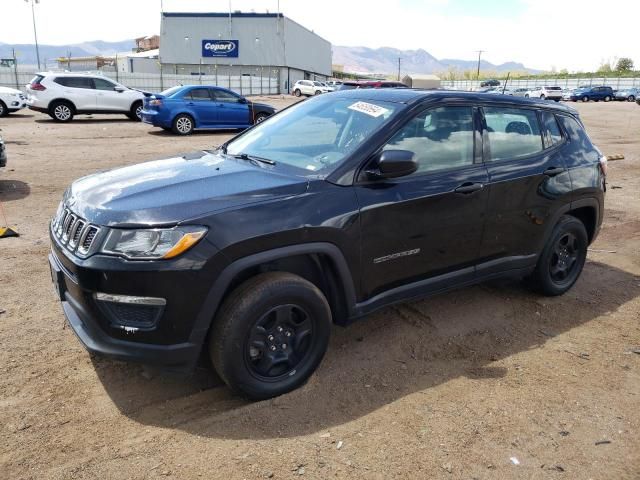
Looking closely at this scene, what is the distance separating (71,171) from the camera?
10.2 m

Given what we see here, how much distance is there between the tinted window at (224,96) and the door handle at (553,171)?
46.0 ft

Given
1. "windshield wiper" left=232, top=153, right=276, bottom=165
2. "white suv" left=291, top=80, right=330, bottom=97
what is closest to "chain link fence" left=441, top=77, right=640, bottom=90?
"white suv" left=291, top=80, right=330, bottom=97

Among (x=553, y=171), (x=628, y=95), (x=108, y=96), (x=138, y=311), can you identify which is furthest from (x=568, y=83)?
(x=138, y=311)

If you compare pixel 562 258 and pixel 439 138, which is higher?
pixel 439 138

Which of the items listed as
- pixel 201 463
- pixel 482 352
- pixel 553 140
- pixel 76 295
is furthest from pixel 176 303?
pixel 553 140

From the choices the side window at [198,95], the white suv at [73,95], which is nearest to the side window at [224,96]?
the side window at [198,95]

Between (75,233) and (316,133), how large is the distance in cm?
176

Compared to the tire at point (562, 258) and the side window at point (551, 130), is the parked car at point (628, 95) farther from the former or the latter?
the side window at point (551, 130)

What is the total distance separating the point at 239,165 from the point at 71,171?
7.85 metres

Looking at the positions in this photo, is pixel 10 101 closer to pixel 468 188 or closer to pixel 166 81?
pixel 166 81

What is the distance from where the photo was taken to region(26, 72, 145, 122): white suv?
717 inches

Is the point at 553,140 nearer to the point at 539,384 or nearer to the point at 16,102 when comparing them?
the point at 539,384

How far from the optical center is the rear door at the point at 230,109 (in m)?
17.0

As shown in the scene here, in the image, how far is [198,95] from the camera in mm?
16641
